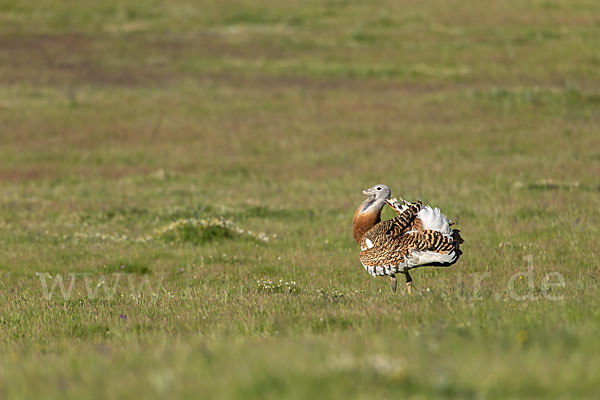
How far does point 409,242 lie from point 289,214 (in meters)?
9.52

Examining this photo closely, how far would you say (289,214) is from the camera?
754 inches

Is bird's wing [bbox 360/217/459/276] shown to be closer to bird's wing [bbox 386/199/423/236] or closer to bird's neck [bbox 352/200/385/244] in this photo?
bird's wing [bbox 386/199/423/236]

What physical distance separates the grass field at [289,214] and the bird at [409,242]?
431 mm

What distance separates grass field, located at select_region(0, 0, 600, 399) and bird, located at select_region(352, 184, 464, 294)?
43 cm

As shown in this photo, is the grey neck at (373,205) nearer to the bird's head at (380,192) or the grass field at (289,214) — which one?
the bird's head at (380,192)

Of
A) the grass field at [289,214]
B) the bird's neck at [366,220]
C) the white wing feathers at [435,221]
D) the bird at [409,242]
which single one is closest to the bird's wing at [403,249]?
the bird at [409,242]

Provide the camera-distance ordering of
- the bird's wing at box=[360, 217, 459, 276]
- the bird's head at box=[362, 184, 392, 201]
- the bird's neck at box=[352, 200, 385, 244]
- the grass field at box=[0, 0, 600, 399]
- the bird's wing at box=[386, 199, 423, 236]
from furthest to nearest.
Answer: the bird's neck at box=[352, 200, 385, 244] → the bird's head at box=[362, 184, 392, 201] → the bird's wing at box=[386, 199, 423, 236] → the bird's wing at box=[360, 217, 459, 276] → the grass field at box=[0, 0, 600, 399]

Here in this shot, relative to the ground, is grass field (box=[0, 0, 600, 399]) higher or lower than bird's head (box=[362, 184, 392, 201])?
lower

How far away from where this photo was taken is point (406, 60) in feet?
181

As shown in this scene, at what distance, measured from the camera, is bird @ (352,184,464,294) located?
31.4 ft

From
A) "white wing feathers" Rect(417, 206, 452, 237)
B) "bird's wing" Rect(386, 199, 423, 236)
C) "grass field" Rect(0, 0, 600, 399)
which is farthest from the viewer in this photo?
"bird's wing" Rect(386, 199, 423, 236)

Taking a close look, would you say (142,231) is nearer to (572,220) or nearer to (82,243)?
(82,243)

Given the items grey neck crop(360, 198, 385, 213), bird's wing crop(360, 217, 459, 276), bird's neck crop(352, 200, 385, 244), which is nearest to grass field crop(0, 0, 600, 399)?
bird's wing crop(360, 217, 459, 276)

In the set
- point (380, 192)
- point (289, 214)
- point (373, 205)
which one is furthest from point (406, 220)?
point (289, 214)
